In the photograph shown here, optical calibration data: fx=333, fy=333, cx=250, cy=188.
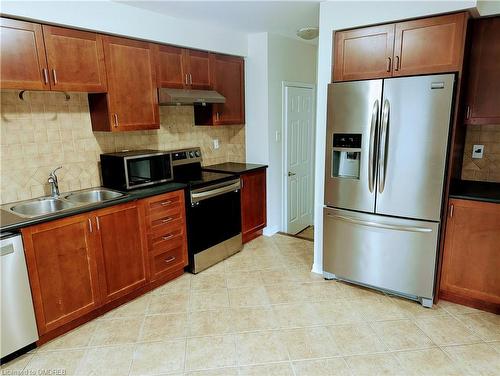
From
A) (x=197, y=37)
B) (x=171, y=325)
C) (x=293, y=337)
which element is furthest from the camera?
(x=197, y=37)

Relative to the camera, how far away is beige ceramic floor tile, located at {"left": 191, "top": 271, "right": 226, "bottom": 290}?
3016 millimetres

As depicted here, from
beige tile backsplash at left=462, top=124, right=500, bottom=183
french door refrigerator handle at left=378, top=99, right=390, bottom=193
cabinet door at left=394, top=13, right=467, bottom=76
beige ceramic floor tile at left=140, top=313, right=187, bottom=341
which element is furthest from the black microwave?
beige tile backsplash at left=462, top=124, right=500, bottom=183

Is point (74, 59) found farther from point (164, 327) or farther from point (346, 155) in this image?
point (346, 155)

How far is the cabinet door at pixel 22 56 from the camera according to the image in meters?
2.10

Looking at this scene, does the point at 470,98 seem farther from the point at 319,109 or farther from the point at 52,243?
the point at 52,243

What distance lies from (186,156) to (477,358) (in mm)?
2902

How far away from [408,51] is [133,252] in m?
2.61

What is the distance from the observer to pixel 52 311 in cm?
223

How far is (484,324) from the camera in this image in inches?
95.1

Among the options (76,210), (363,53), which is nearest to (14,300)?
(76,210)

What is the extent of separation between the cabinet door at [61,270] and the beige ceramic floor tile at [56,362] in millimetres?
162

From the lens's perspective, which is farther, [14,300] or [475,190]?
[475,190]

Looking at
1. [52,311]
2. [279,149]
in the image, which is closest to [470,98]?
[279,149]

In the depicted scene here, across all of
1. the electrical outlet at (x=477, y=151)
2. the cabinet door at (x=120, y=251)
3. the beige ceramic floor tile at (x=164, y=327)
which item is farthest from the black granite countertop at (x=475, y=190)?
the cabinet door at (x=120, y=251)
